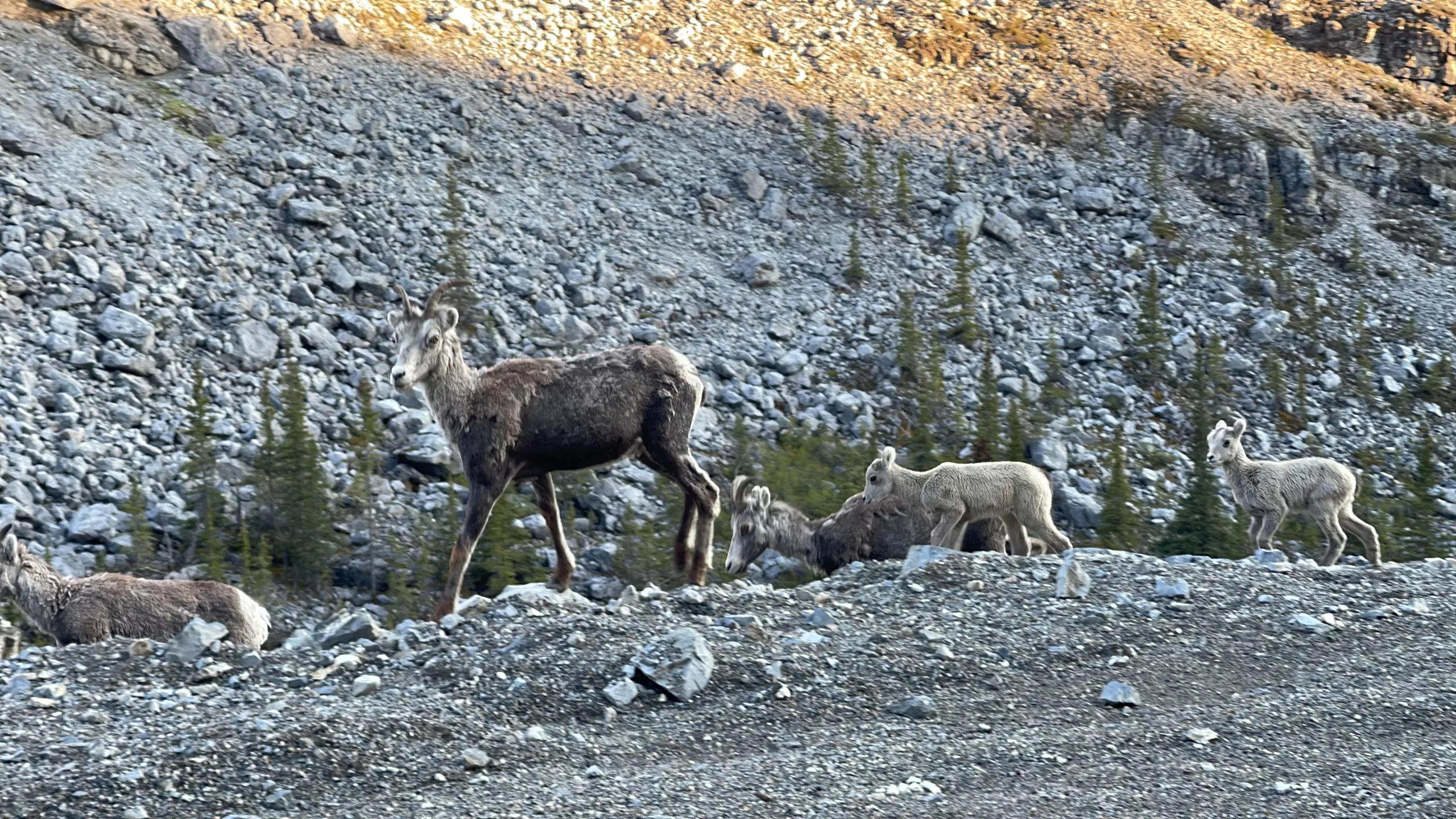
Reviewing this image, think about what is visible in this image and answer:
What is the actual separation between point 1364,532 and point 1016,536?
4.49 m

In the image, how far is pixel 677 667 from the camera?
870 cm

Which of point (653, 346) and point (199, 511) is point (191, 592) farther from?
point (199, 511)

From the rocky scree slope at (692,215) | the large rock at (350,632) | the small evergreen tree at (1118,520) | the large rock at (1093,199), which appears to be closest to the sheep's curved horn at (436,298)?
the large rock at (350,632)

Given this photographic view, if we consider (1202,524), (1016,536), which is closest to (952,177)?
(1202,524)

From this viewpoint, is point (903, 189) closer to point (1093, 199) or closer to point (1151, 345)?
point (1093, 199)

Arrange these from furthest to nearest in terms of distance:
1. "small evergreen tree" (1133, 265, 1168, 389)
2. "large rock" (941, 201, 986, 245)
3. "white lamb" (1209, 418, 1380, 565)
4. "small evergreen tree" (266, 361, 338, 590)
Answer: "large rock" (941, 201, 986, 245) < "small evergreen tree" (1133, 265, 1168, 389) < "small evergreen tree" (266, 361, 338, 590) < "white lamb" (1209, 418, 1380, 565)

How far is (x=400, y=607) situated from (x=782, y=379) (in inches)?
360

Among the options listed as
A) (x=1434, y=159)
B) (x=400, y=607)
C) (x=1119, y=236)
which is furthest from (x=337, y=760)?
(x=1434, y=159)

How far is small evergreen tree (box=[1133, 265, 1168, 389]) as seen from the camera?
27.3 m

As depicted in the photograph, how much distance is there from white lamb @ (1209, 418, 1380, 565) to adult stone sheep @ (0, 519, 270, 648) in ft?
34.7

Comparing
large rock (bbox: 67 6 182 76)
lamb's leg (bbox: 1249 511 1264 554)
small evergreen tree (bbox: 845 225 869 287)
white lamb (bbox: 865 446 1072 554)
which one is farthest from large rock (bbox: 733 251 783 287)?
white lamb (bbox: 865 446 1072 554)

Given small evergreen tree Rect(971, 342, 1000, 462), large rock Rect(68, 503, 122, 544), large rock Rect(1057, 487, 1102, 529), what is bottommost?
large rock Rect(1057, 487, 1102, 529)

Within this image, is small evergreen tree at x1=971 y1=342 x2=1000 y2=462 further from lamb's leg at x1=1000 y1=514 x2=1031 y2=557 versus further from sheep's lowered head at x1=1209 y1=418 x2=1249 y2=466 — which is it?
lamb's leg at x1=1000 y1=514 x2=1031 y2=557

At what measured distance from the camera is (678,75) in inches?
1270
